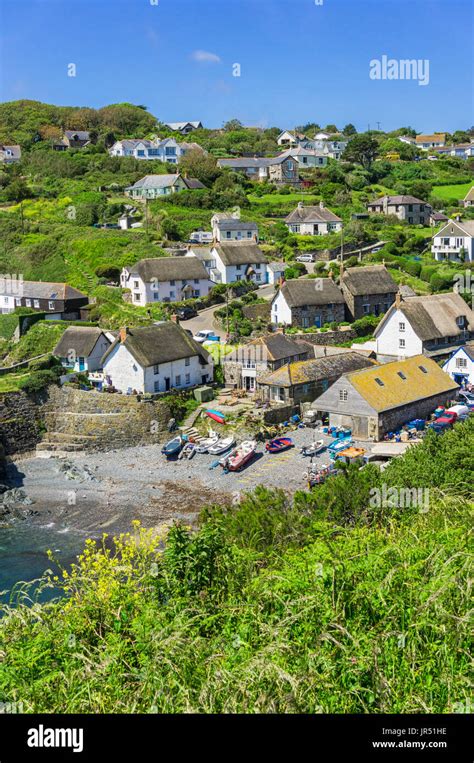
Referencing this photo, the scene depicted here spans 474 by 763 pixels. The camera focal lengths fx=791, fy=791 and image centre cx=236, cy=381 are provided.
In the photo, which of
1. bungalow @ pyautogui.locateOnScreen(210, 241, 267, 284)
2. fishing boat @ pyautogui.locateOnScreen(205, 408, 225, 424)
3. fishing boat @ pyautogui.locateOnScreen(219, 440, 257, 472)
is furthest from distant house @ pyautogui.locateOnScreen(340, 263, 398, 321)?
fishing boat @ pyautogui.locateOnScreen(219, 440, 257, 472)

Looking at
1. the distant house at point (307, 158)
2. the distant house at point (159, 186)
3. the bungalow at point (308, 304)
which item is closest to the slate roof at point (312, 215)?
the distant house at point (159, 186)

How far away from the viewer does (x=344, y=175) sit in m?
103

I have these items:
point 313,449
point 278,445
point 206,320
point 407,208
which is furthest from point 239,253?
point 313,449

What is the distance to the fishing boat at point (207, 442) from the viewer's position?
4372 cm

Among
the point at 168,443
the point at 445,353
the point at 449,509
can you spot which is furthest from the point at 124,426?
the point at 449,509

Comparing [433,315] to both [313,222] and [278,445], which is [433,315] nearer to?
[278,445]

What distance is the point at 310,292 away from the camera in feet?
196

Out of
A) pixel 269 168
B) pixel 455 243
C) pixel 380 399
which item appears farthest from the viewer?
pixel 269 168

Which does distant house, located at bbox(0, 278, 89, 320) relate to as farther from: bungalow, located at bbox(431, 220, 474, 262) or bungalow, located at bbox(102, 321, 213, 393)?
bungalow, located at bbox(431, 220, 474, 262)

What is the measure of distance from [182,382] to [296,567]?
114 feet

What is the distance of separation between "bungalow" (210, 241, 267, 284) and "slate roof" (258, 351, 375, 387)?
64.5 ft

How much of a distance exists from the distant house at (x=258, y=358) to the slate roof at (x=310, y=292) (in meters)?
6.27

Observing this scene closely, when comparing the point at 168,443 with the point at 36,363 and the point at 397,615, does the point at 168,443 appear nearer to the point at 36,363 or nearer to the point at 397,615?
the point at 36,363

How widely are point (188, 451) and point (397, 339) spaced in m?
18.5
